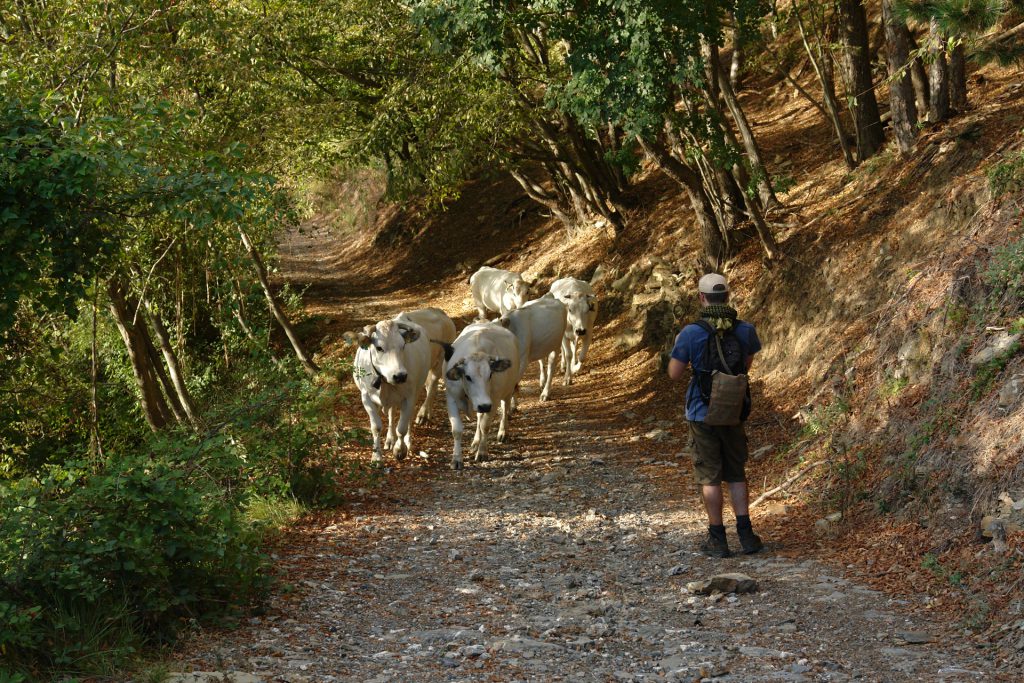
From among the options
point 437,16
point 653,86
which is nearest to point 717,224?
point 653,86

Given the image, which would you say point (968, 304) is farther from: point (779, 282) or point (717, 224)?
point (717, 224)

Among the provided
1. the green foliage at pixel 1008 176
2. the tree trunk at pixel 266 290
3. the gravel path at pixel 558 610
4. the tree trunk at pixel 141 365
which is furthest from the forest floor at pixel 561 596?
the tree trunk at pixel 266 290

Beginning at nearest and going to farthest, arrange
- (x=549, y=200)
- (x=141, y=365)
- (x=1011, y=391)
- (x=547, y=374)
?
(x=1011, y=391) → (x=141, y=365) → (x=547, y=374) → (x=549, y=200)

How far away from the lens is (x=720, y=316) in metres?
7.91

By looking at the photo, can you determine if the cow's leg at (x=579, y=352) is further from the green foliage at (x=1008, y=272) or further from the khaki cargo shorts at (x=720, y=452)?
the khaki cargo shorts at (x=720, y=452)

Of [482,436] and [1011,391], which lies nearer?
[1011,391]

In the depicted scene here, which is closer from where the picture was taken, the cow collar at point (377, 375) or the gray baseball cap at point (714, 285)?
the gray baseball cap at point (714, 285)

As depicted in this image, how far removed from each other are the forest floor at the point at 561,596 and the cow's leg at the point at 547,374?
328 cm

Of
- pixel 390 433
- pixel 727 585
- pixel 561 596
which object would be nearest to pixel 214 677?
pixel 561 596

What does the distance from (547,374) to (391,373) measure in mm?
4865

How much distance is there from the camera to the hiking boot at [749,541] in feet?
26.5

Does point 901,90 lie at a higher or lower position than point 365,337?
higher

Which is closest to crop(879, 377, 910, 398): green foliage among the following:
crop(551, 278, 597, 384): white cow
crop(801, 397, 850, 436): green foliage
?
crop(801, 397, 850, 436): green foliage

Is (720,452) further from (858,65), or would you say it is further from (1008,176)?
(858,65)
